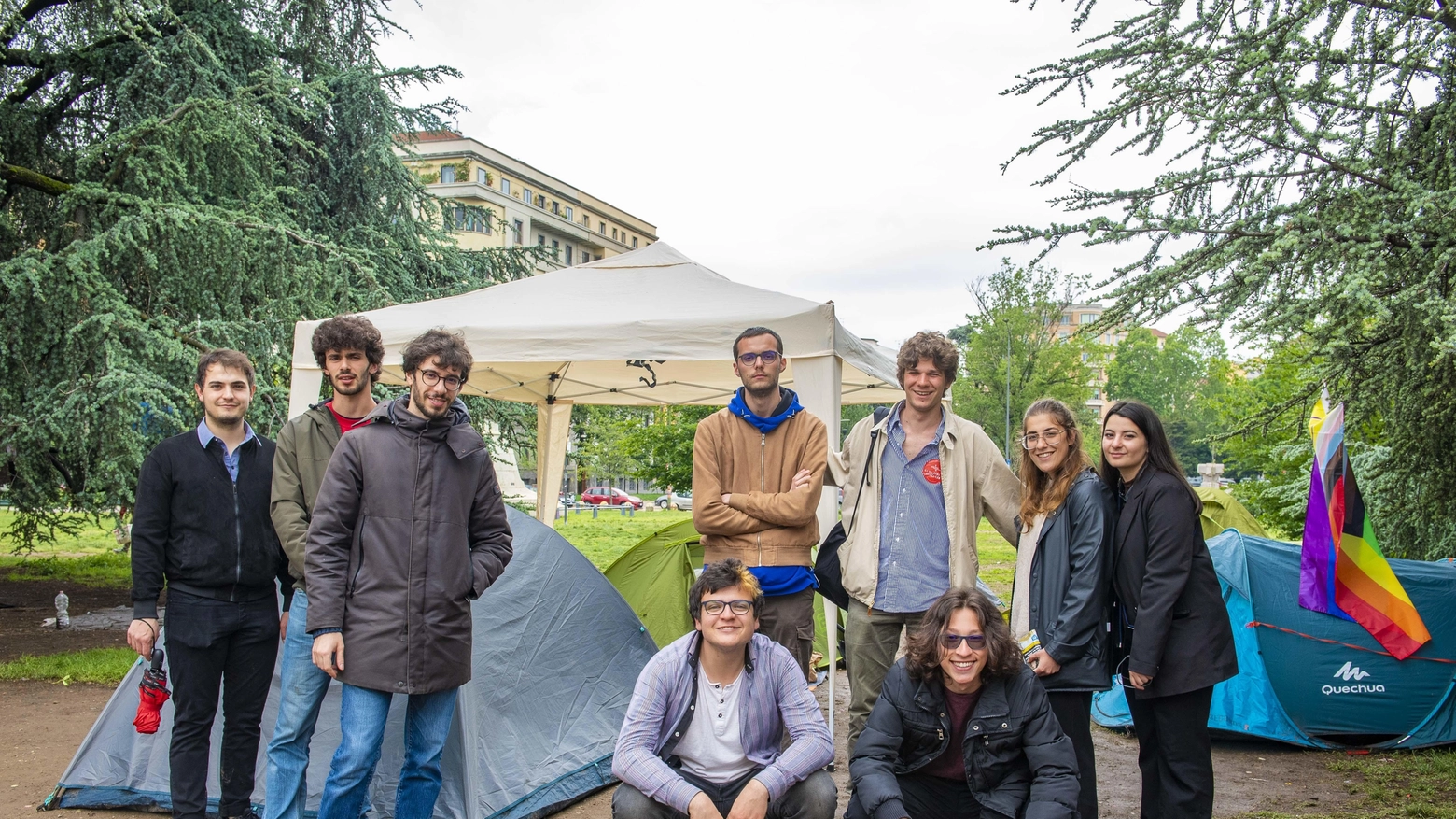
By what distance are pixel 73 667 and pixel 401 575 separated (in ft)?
17.7

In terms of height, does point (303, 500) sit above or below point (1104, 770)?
above

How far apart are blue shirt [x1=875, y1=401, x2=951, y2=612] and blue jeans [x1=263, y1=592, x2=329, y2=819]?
6.50ft

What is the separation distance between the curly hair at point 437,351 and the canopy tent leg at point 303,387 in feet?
10.5

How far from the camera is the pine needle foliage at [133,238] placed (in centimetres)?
732

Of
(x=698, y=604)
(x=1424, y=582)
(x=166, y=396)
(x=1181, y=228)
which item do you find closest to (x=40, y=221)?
(x=166, y=396)

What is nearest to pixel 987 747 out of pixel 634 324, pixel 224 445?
pixel 224 445

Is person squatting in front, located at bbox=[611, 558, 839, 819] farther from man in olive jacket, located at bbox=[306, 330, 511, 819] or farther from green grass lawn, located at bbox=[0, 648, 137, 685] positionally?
green grass lawn, located at bbox=[0, 648, 137, 685]

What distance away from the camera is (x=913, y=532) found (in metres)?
3.61

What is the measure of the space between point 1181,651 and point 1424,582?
2810 mm

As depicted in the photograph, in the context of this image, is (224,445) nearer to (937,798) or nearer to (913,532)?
(913,532)

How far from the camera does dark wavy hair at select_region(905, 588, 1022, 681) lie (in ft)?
9.55

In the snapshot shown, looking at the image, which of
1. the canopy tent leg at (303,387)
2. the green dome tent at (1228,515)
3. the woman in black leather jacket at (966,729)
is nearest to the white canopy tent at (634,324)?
the canopy tent leg at (303,387)

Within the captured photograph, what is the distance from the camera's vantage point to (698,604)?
3027 mm

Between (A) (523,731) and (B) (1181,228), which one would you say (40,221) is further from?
(B) (1181,228)
